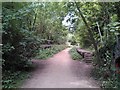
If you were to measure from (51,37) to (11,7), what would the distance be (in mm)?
19692

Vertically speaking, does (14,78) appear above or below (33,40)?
below

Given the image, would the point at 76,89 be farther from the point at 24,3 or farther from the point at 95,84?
the point at 24,3

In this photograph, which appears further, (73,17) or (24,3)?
(73,17)

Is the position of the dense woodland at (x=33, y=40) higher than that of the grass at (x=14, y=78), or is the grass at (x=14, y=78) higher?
the dense woodland at (x=33, y=40)

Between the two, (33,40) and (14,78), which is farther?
(33,40)

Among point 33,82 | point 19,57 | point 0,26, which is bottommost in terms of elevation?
point 33,82

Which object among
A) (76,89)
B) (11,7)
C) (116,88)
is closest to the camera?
(116,88)

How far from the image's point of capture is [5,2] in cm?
877

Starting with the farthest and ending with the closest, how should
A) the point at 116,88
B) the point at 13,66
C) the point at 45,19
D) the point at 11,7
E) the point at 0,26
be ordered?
the point at 45,19
the point at 13,66
the point at 11,7
the point at 116,88
the point at 0,26

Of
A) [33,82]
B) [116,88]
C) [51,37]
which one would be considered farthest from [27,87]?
[51,37]

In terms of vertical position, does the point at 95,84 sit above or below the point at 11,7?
below

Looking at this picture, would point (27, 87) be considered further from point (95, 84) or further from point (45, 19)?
point (45, 19)

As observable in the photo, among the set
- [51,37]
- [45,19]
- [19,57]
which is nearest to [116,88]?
[19,57]

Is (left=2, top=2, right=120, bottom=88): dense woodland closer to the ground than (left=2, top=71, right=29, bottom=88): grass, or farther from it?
Answer: farther from it
